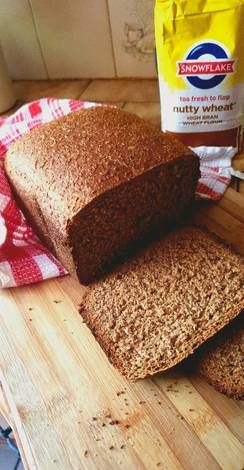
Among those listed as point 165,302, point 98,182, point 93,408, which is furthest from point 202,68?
point 93,408

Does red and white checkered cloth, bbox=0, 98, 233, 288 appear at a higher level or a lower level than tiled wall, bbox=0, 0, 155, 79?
lower

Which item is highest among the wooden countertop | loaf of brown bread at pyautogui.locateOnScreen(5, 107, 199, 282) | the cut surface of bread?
loaf of brown bread at pyautogui.locateOnScreen(5, 107, 199, 282)

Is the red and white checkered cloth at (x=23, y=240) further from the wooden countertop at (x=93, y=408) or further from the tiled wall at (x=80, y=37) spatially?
the tiled wall at (x=80, y=37)

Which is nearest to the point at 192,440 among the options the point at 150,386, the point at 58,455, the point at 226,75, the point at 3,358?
the point at 150,386

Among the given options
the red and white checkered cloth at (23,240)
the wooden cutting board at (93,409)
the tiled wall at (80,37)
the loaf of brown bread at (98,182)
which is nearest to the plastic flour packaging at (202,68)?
the red and white checkered cloth at (23,240)

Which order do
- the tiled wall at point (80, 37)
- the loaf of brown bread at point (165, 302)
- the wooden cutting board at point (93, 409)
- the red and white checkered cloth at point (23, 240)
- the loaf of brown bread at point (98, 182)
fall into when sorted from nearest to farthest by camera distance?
the wooden cutting board at point (93, 409) → the loaf of brown bread at point (165, 302) → the loaf of brown bread at point (98, 182) → the red and white checkered cloth at point (23, 240) → the tiled wall at point (80, 37)

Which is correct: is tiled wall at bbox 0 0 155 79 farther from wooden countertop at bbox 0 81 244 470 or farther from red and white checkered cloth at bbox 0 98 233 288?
wooden countertop at bbox 0 81 244 470

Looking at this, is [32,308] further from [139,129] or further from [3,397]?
[139,129]

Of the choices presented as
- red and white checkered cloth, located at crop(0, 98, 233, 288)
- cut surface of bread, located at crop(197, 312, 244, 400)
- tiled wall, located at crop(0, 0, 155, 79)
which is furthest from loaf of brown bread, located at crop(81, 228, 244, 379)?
tiled wall, located at crop(0, 0, 155, 79)
